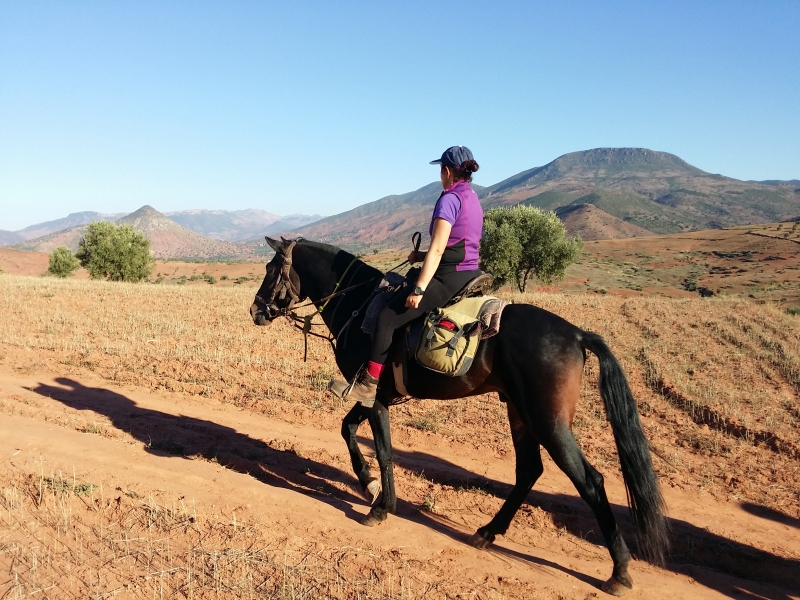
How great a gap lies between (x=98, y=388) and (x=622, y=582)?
9550mm

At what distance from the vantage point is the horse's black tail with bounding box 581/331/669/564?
187 inches

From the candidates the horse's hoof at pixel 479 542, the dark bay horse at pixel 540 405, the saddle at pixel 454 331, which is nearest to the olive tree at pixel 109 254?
the dark bay horse at pixel 540 405

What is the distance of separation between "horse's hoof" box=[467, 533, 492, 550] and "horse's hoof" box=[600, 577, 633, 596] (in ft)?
3.78

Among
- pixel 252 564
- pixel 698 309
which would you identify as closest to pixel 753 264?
pixel 698 309

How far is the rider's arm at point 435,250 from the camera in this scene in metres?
5.01

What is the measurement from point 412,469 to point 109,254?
40.5 meters

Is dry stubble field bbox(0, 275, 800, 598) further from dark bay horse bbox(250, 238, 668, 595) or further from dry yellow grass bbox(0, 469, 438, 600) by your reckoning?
dark bay horse bbox(250, 238, 668, 595)

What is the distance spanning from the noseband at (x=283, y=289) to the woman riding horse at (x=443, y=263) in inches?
63.3

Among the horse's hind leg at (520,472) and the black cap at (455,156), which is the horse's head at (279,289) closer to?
the black cap at (455,156)

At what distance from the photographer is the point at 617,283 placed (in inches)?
2000

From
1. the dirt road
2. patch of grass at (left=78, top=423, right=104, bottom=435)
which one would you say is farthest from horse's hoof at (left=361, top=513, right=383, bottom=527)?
patch of grass at (left=78, top=423, right=104, bottom=435)

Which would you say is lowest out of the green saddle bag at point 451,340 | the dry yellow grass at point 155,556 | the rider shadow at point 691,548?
the rider shadow at point 691,548

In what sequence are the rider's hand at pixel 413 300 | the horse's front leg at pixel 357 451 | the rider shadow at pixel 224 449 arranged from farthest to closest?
the rider shadow at pixel 224 449 → the horse's front leg at pixel 357 451 → the rider's hand at pixel 413 300

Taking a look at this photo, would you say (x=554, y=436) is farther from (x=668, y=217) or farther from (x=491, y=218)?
(x=668, y=217)
